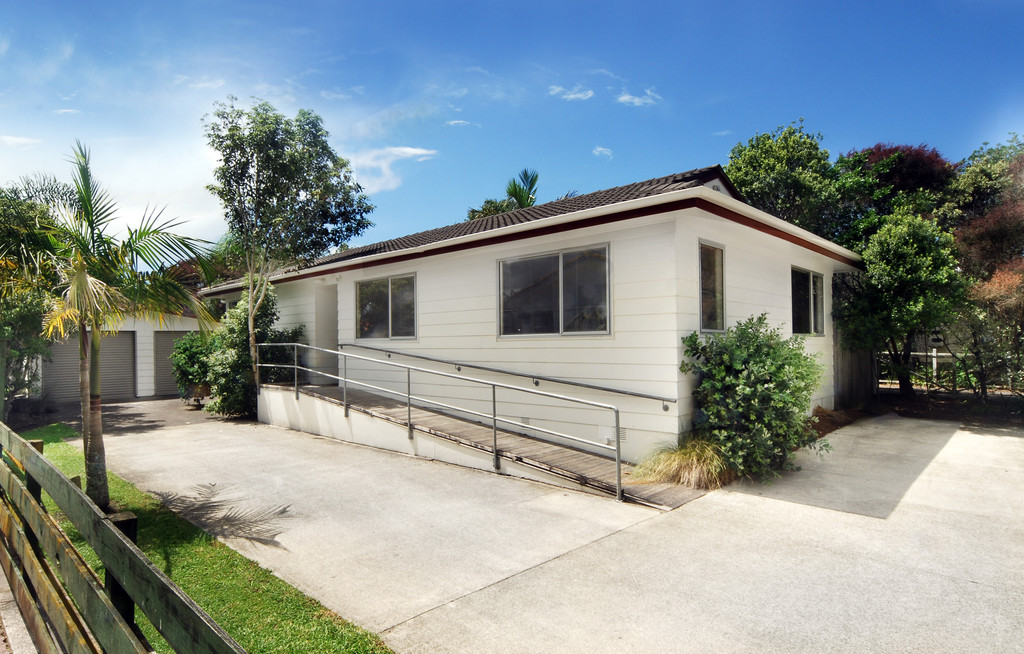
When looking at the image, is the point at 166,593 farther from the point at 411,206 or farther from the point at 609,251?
the point at 411,206

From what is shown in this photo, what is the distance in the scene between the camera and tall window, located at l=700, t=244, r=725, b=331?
23.2 ft

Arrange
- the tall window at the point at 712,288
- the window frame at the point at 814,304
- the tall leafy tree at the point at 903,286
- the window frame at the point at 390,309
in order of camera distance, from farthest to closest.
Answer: the tall leafy tree at the point at 903,286 → the window frame at the point at 814,304 → the window frame at the point at 390,309 → the tall window at the point at 712,288

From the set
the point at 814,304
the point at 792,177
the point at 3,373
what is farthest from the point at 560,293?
the point at 3,373

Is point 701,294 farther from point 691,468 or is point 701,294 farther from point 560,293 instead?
point 691,468

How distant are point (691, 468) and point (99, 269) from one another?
6.16m

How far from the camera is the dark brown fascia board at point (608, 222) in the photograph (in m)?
6.46

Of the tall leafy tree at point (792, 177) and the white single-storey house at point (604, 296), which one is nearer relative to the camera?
the white single-storey house at point (604, 296)

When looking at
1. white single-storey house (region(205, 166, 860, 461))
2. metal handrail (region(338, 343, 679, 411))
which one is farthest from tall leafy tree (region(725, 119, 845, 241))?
metal handrail (region(338, 343, 679, 411))

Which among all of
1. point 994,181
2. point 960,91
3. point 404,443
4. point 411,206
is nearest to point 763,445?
point 404,443

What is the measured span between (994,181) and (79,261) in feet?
65.8

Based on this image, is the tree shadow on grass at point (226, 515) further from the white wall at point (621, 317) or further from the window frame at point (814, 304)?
the window frame at point (814, 304)

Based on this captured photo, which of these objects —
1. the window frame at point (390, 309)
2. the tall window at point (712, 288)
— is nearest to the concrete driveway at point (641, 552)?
the tall window at point (712, 288)

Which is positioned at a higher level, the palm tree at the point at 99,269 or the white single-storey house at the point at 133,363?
the palm tree at the point at 99,269

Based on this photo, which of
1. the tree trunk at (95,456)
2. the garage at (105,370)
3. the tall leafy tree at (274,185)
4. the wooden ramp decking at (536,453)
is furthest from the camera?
the garage at (105,370)
